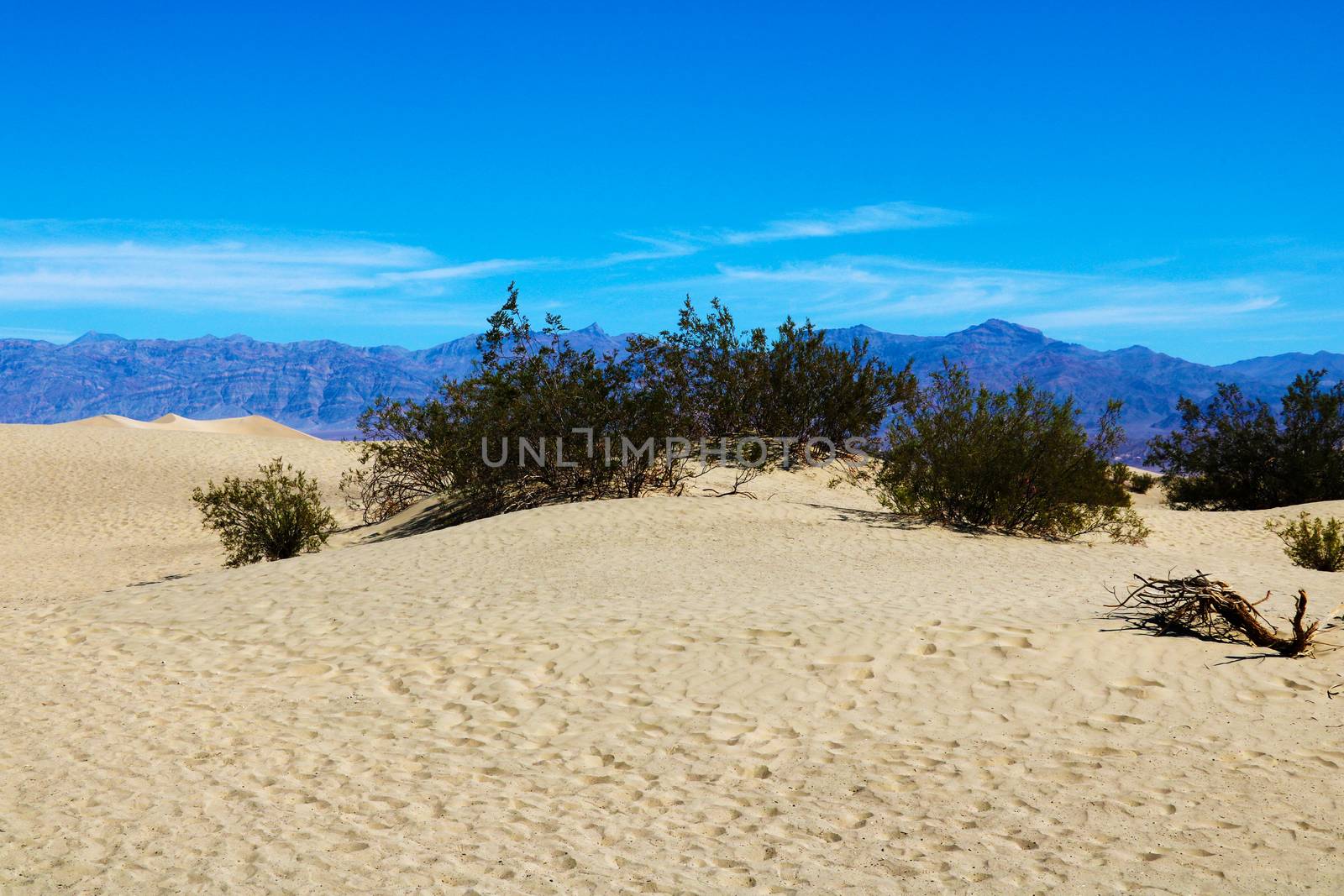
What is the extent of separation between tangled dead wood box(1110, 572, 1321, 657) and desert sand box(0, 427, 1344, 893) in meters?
0.22

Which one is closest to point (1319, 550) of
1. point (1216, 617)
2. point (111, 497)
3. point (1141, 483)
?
point (1216, 617)

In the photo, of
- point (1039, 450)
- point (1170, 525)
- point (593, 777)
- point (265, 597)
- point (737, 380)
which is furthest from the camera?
point (737, 380)

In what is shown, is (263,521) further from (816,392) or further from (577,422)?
(816,392)

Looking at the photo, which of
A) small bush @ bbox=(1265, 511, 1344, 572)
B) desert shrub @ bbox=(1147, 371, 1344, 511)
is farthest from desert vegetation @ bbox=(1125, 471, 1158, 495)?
small bush @ bbox=(1265, 511, 1344, 572)

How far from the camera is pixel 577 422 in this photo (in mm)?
18109

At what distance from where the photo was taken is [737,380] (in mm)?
24422

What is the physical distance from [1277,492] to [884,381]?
10.1 m

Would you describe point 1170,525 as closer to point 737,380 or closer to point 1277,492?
point 1277,492

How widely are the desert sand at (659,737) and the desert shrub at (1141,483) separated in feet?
60.1

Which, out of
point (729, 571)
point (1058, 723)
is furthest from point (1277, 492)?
point (1058, 723)

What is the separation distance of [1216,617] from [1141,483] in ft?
76.7

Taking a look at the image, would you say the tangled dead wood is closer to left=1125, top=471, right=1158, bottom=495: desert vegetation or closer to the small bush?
the small bush

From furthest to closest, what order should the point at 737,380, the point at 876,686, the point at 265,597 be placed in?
the point at 737,380 → the point at 265,597 → the point at 876,686

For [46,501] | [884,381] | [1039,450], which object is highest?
[884,381]
